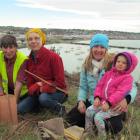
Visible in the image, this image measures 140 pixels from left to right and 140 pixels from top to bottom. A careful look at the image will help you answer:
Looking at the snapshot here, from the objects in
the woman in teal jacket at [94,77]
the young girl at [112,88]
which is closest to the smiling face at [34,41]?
the woman in teal jacket at [94,77]

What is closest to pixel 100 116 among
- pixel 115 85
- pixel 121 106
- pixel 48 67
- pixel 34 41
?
pixel 121 106

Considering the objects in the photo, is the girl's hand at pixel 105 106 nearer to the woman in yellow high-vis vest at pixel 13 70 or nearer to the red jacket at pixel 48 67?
the red jacket at pixel 48 67

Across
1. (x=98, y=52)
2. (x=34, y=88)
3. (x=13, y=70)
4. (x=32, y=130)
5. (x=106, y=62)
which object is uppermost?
(x=98, y=52)

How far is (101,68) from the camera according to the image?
5.18m

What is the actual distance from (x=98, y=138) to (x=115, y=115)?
379mm

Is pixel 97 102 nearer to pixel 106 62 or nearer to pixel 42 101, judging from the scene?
pixel 106 62

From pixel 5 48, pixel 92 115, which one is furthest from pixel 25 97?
pixel 92 115

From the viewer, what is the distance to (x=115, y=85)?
481 centimetres

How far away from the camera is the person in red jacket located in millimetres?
5719

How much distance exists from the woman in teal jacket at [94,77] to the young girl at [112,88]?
0.33ft

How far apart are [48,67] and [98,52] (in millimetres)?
911

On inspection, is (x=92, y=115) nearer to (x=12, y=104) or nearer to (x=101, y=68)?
(x=101, y=68)

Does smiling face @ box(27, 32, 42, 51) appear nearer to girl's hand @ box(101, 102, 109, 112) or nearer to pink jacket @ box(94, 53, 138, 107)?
pink jacket @ box(94, 53, 138, 107)

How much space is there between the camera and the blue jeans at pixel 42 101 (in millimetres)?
5750
